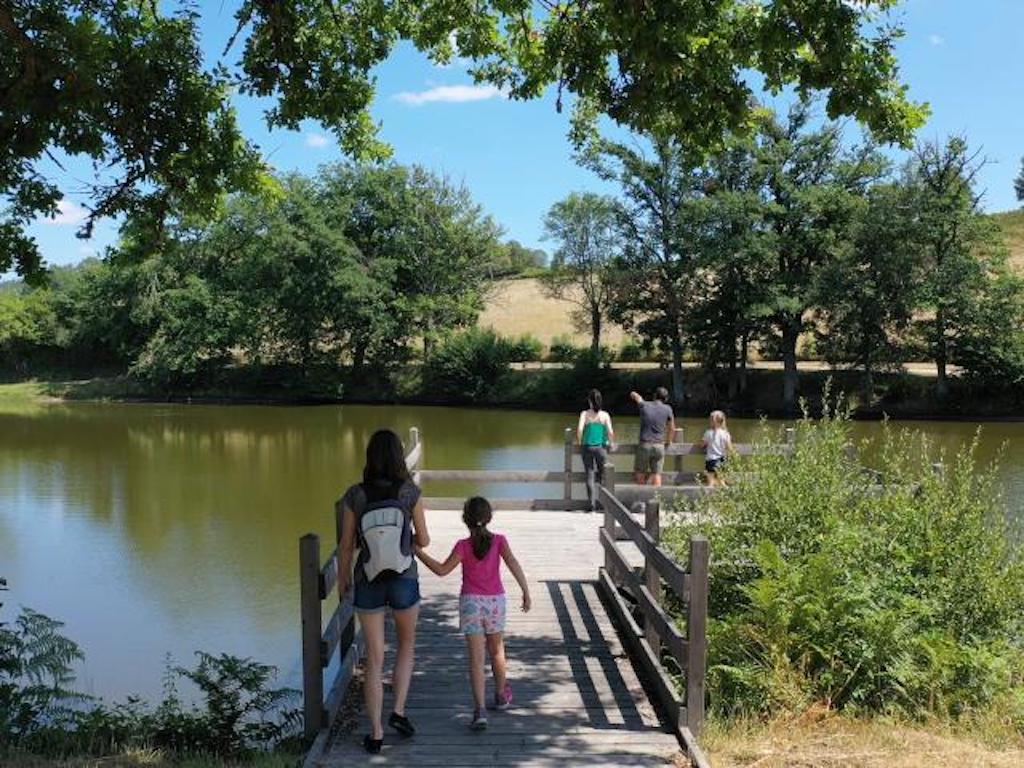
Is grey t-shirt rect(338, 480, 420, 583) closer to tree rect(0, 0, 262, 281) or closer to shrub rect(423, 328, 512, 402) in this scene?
tree rect(0, 0, 262, 281)

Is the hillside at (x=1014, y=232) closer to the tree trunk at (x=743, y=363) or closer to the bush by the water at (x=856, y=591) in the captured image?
the tree trunk at (x=743, y=363)

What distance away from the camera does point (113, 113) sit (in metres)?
8.06

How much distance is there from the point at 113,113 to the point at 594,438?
6.77 meters

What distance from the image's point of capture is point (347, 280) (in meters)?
47.2

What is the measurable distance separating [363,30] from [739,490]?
6146 millimetres

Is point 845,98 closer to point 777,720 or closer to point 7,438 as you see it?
point 777,720

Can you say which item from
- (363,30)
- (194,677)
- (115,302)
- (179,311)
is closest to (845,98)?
(363,30)

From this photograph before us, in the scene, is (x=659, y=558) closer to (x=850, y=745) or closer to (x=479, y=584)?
(x=479, y=584)

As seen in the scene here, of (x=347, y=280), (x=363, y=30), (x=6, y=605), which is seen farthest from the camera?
(x=347, y=280)

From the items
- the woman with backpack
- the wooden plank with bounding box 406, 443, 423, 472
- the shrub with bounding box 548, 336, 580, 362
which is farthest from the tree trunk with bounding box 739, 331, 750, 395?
the woman with backpack

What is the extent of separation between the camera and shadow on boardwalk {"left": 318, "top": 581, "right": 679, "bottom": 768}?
490 centimetres

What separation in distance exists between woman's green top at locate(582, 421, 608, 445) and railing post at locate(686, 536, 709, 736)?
6.43 m

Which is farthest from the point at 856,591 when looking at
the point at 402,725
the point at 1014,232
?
the point at 1014,232

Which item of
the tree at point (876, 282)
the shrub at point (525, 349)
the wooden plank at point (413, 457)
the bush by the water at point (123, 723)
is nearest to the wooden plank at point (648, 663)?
the bush by the water at point (123, 723)
